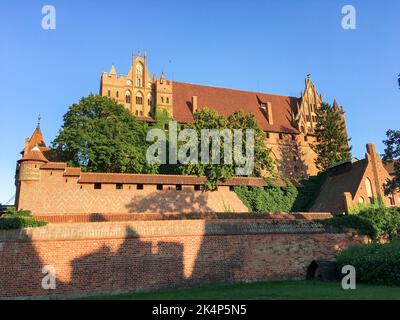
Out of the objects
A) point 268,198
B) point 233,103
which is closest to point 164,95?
point 233,103

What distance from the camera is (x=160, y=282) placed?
47.0 ft

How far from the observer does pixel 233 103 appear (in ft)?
168

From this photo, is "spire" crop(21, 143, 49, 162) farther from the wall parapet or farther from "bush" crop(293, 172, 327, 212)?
"bush" crop(293, 172, 327, 212)

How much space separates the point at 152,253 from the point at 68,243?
350 cm

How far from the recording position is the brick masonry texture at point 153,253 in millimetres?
13330

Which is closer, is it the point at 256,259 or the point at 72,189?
the point at 256,259

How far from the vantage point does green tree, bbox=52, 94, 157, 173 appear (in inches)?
1230

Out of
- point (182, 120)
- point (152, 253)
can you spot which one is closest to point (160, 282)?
point (152, 253)

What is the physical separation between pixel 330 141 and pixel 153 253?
1477 inches

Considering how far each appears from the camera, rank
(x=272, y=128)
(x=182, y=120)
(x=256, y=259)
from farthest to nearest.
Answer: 1. (x=272, y=128)
2. (x=182, y=120)
3. (x=256, y=259)

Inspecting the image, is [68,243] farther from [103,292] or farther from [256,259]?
[256,259]
